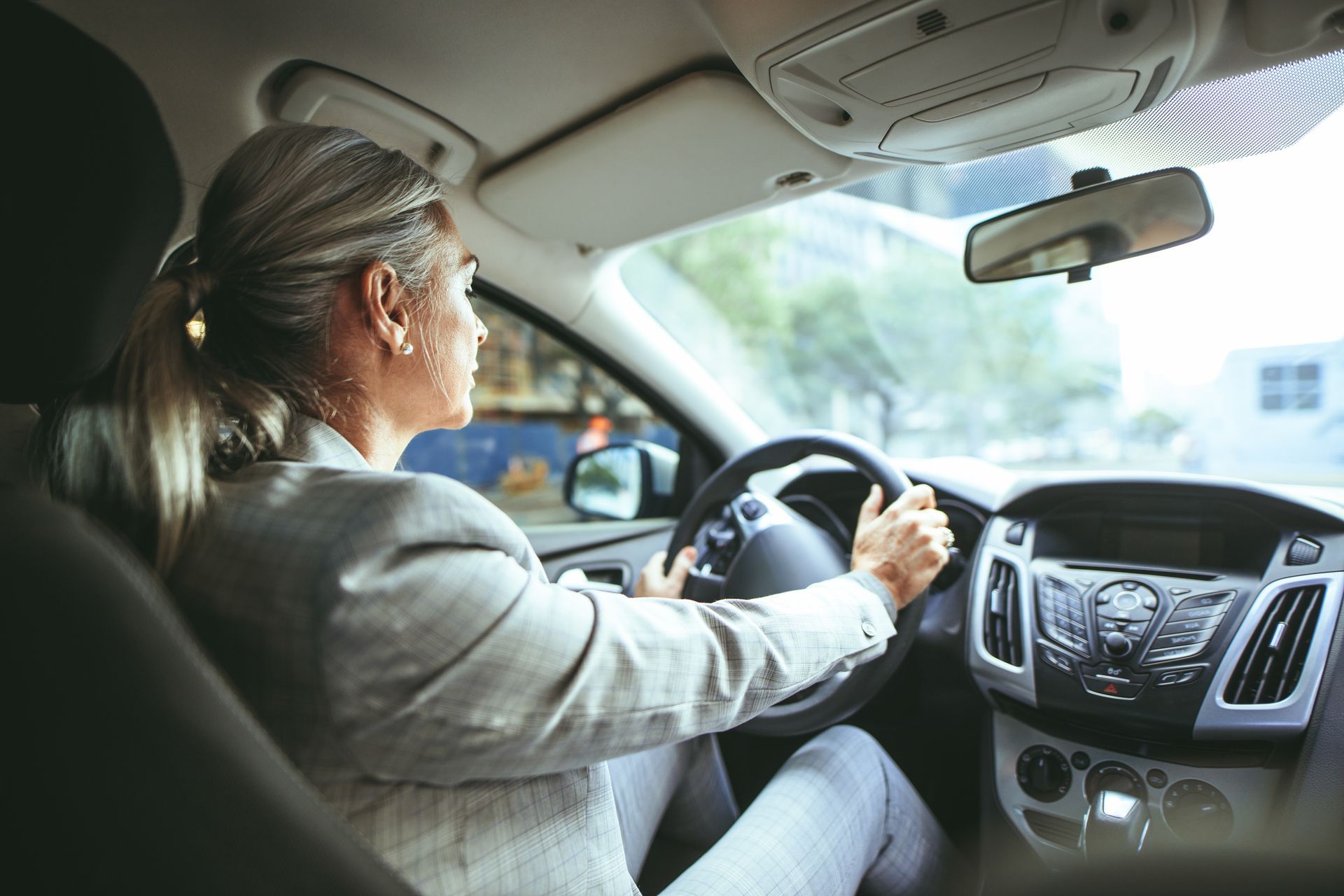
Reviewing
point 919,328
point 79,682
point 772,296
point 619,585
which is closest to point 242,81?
point 79,682

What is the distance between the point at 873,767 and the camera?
173 cm

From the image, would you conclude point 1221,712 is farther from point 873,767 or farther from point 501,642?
point 501,642

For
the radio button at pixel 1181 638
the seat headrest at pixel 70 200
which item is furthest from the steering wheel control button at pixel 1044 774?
the seat headrest at pixel 70 200

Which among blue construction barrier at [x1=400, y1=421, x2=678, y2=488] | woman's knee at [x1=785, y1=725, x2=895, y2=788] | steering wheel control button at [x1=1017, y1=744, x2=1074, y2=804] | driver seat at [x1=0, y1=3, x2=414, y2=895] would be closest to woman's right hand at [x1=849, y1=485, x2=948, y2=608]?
woman's knee at [x1=785, y1=725, x2=895, y2=788]

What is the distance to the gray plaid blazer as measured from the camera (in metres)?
0.80

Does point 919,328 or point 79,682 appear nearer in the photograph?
point 79,682

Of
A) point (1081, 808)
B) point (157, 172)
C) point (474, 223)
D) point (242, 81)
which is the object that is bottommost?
point (1081, 808)

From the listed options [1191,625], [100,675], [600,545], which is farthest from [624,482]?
[100,675]

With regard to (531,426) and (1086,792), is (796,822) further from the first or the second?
(531,426)

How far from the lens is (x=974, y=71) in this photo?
138cm

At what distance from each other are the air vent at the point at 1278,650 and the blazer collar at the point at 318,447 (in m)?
1.65

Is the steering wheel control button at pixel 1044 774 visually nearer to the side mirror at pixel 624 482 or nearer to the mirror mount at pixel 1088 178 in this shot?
the mirror mount at pixel 1088 178

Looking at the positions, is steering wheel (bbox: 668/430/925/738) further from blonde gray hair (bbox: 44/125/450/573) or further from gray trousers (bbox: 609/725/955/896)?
blonde gray hair (bbox: 44/125/450/573)

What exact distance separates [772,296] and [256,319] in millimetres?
8725
